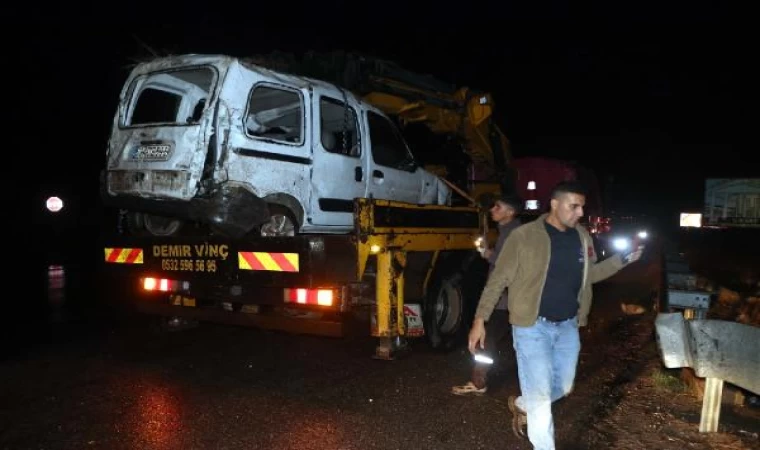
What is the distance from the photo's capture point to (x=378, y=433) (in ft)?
14.1

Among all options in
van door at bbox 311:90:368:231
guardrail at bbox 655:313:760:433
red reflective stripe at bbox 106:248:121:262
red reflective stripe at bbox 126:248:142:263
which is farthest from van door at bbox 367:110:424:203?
guardrail at bbox 655:313:760:433

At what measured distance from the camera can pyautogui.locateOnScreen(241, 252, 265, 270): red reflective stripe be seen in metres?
5.18

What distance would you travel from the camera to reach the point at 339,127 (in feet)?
21.4

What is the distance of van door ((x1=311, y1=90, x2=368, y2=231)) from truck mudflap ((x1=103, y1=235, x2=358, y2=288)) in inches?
29.1

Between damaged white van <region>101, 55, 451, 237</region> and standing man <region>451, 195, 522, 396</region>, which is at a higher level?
damaged white van <region>101, 55, 451, 237</region>

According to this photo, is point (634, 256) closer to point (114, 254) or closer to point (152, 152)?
point (152, 152)

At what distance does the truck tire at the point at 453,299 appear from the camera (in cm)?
664

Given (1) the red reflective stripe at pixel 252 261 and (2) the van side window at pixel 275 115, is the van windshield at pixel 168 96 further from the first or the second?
(1) the red reflective stripe at pixel 252 261

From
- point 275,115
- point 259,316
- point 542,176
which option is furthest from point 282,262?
point 542,176

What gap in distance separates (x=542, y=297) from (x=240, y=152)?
2.81 meters

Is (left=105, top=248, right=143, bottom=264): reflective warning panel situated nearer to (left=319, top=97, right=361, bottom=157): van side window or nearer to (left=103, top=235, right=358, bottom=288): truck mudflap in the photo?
(left=103, top=235, right=358, bottom=288): truck mudflap

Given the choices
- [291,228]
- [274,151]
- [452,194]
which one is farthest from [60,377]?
[452,194]

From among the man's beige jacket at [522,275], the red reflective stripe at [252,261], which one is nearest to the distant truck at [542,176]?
the red reflective stripe at [252,261]

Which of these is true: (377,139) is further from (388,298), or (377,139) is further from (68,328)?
(68,328)
